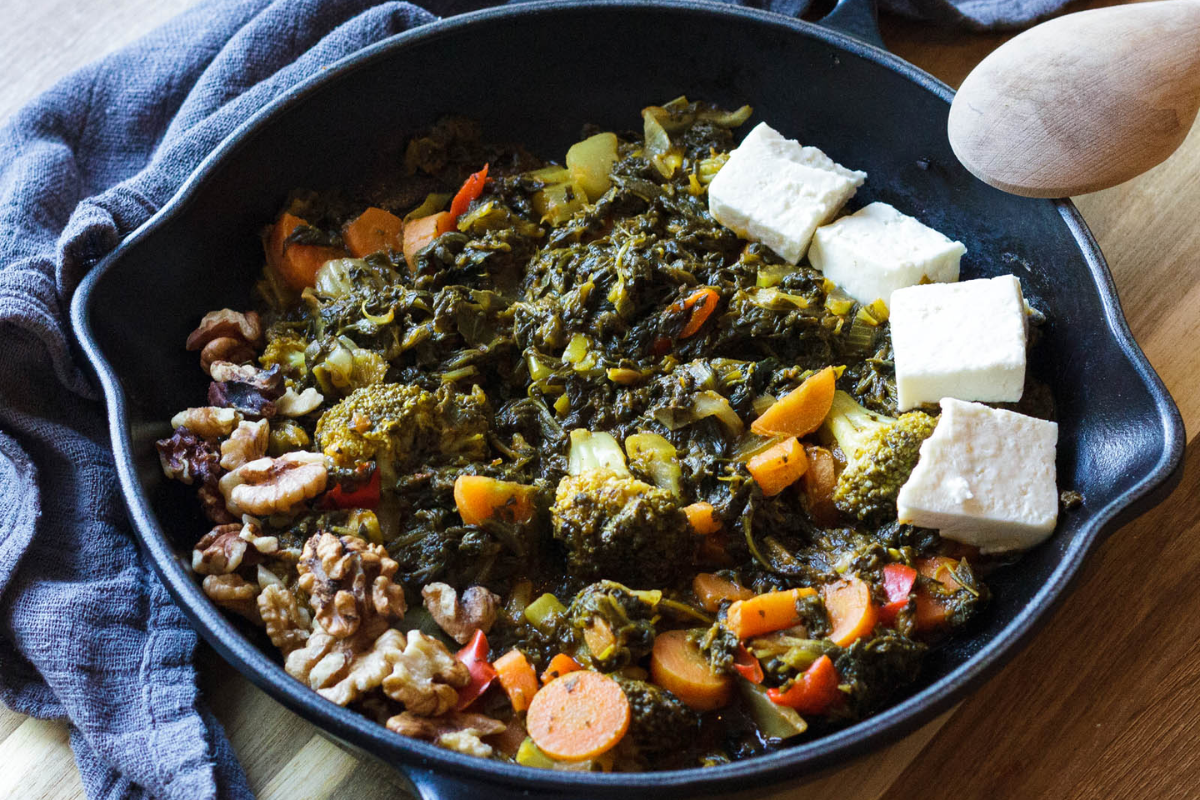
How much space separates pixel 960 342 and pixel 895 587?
2.55 ft

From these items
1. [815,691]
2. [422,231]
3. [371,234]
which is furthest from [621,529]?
[371,234]

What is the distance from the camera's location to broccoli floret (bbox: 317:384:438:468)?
303 centimetres

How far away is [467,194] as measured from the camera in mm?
3783

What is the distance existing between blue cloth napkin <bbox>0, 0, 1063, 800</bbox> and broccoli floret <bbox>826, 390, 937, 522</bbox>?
6.13ft

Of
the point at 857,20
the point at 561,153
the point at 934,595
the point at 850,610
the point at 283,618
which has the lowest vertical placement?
the point at 934,595

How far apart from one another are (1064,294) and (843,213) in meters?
0.81

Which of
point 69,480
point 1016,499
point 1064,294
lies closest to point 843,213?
point 1064,294

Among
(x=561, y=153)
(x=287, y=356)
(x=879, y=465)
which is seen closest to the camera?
(x=879, y=465)

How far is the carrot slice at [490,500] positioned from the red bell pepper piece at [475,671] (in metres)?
0.36

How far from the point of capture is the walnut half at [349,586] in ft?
8.88

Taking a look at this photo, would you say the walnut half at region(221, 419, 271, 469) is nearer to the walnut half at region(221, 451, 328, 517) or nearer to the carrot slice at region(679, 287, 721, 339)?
the walnut half at region(221, 451, 328, 517)

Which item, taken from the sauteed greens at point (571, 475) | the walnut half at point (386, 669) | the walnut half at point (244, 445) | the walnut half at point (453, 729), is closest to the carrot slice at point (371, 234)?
the sauteed greens at point (571, 475)

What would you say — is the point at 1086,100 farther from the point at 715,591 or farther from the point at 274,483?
the point at 274,483

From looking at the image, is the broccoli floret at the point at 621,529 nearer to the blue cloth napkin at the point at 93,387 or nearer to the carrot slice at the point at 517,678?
the carrot slice at the point at 517,678
